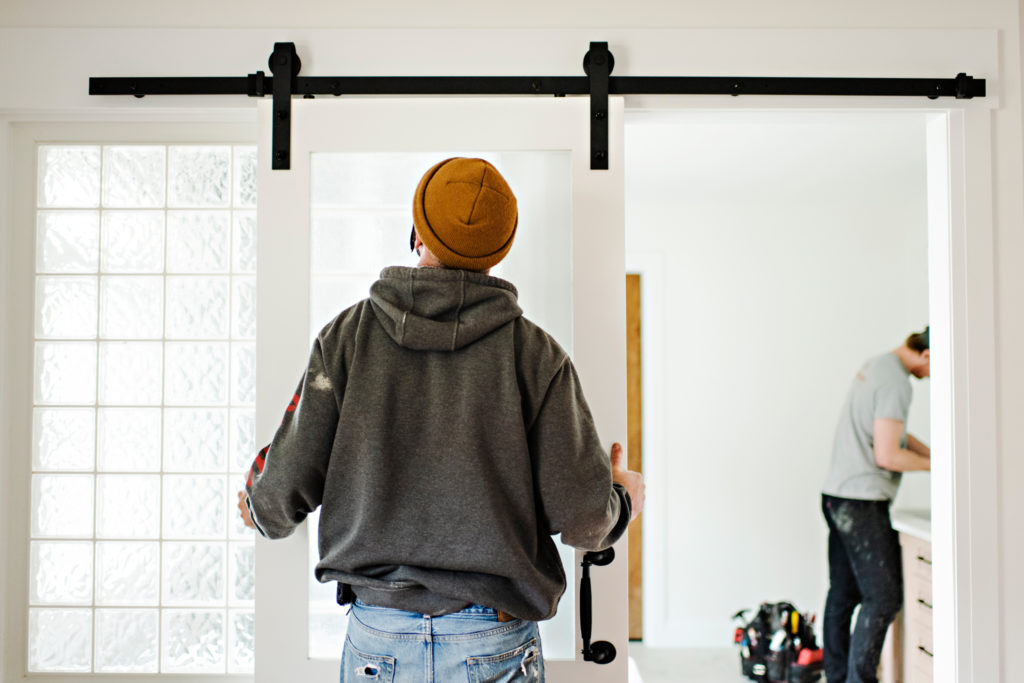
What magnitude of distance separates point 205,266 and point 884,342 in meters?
3.61

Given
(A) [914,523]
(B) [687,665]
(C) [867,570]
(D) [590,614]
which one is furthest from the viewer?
(B) [687,665]

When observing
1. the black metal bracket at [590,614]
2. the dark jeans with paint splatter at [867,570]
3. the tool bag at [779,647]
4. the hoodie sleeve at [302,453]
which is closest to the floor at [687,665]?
the tool bag at [779,647]

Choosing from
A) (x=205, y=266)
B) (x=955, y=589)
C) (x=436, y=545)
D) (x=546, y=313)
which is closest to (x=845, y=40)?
(x=546, y=313)

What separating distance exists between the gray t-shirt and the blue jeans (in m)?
2.24

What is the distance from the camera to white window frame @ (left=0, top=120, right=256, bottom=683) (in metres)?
1.78

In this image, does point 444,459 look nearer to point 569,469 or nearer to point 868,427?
point 569,469

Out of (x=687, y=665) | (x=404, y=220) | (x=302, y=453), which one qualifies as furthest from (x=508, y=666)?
(x=687, y=665)

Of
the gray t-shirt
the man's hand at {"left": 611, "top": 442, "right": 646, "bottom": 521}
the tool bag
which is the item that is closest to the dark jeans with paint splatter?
the gray t-shirt

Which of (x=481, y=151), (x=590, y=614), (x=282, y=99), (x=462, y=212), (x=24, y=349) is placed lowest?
(x=590, y=614)

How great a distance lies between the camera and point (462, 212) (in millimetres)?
1082

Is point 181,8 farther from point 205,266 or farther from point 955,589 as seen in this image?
point 955,589

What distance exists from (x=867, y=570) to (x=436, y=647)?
2.38 meters

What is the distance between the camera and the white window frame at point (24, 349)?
1779mm

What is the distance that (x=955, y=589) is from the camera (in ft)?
5.59
